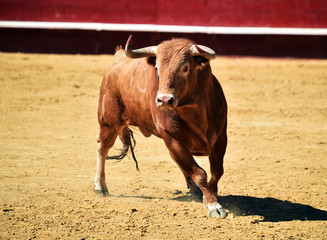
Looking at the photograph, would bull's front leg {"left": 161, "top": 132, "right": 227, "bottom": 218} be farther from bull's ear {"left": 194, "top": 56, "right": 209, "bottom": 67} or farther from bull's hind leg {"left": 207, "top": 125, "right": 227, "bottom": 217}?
bull's ear {"left": 194, "top": 56, "right": 209, "bottom": 67}

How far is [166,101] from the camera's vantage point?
11.1ft

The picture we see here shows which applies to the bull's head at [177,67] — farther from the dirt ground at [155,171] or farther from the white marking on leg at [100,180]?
the white marking on leg at [100,180]

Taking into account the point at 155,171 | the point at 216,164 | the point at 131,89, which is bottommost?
→ the point at 155,171

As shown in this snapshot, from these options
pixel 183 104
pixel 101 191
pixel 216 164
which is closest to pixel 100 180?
pixel 101 191

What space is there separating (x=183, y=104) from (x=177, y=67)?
0.25m

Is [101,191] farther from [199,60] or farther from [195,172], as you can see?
[199,60]

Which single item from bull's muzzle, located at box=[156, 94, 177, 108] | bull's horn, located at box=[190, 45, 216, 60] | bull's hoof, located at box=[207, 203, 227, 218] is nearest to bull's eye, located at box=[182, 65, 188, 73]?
bull's horn, located at box=[190, 45, 216, 60]

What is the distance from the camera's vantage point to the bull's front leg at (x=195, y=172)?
359 centimetres

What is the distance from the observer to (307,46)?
34.7ft

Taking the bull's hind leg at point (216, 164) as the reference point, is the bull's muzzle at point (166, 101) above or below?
above

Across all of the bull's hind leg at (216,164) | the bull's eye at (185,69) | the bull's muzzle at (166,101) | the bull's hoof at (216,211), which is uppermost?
the bull's eye at (185,69)

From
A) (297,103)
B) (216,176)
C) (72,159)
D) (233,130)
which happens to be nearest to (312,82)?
(297,103)

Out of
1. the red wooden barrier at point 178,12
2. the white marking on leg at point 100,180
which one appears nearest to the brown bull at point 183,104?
the white marking on leg at point 100,180

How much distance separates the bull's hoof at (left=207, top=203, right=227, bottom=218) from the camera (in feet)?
11.7
